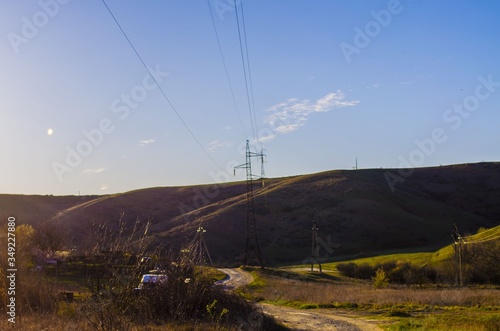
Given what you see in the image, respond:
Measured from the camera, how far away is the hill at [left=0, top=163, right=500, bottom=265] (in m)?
110

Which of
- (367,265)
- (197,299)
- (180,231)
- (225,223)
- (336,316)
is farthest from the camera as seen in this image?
(225,223)

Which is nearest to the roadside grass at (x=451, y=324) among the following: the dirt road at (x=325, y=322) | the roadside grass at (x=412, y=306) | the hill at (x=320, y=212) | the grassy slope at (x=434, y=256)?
the roadside grass at (x=412, y=306)

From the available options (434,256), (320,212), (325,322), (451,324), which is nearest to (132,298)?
(325,322)

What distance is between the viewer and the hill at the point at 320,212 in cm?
10988

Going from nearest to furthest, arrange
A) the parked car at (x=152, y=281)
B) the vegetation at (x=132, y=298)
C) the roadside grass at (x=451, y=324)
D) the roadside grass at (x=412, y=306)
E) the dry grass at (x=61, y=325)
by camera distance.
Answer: the dry grass at (x=61, y=325) < the vegetation at (x=132, y=298) < the parked car at (x=152, y=281) < the roadside grass at (x=451, y=324) < the roadside grass at (x=412, y=306)

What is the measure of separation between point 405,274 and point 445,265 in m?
5.28

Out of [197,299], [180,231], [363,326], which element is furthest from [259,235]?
[197,299]

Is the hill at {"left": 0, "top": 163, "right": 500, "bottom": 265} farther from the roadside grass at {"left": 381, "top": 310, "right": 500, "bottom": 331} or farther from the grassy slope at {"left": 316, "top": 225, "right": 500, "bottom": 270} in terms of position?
the roadside grass at {"left": 381, "top": 310, "right": 500, "bottom": 331}

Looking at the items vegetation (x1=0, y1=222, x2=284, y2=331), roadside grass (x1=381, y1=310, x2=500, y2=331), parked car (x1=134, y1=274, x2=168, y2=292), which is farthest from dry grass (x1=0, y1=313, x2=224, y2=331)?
roadside grass (x1=381, y1=310, x2=500, y2=331)

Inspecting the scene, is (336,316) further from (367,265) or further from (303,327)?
(367,265)

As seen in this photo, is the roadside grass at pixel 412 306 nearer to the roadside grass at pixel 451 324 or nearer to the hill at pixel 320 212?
the roadside grass at pixel 451 324

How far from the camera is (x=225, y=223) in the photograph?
118812 mm

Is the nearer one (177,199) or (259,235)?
(259,235)

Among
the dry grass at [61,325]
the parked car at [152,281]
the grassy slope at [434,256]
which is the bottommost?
the grassy slope at [434,256]
